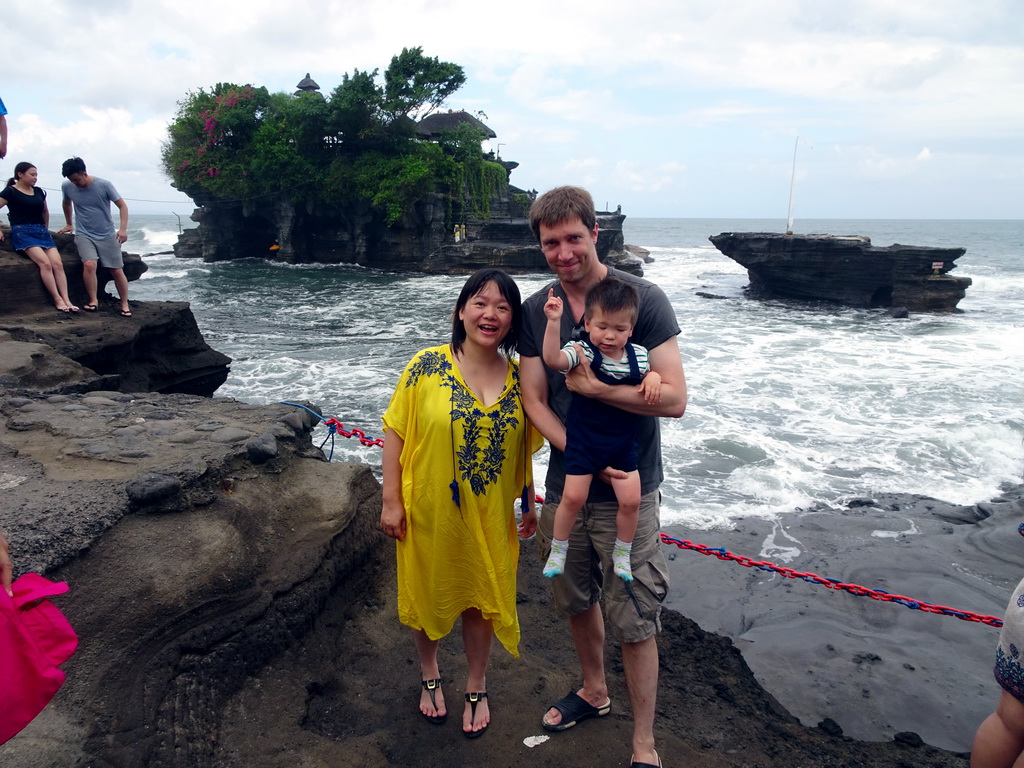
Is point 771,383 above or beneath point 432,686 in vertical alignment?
beneath

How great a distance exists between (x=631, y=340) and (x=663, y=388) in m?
0.22

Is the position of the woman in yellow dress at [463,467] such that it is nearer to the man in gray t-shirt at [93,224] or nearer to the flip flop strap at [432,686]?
the flip flop strap at [432,686]

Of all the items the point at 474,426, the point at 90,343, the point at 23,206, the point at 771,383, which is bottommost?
the point at 771,383

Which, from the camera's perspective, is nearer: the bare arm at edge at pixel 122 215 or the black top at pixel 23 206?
the black top at pixel 23 206

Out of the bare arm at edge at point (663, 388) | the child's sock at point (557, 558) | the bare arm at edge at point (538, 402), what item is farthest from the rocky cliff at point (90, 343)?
the bare arm at edge at point (663, 388)

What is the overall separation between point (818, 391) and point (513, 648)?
28.3 feet

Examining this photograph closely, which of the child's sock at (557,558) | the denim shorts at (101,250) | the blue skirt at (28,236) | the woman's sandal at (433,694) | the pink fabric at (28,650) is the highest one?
the blue skirt at (28,236)

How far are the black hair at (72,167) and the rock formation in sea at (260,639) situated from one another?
12.5 ft

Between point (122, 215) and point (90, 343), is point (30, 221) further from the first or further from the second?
point (90, 343)

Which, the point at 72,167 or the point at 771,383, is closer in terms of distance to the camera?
the point at 72,167

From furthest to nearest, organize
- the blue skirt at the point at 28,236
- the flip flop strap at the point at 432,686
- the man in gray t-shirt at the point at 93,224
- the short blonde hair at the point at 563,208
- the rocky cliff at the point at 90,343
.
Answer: the man in gray t-shirt at the point at 93,224 < the blue skirt at the point at 28,236 < the rocky cliff at the point at 90,343 < the flip flop strap at the point at 432,686 < the short blonde hair at the point at 563,208

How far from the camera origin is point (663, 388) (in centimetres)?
227

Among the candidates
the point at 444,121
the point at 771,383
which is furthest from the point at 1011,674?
the point at 444,121

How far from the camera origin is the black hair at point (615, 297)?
87.4 inches
